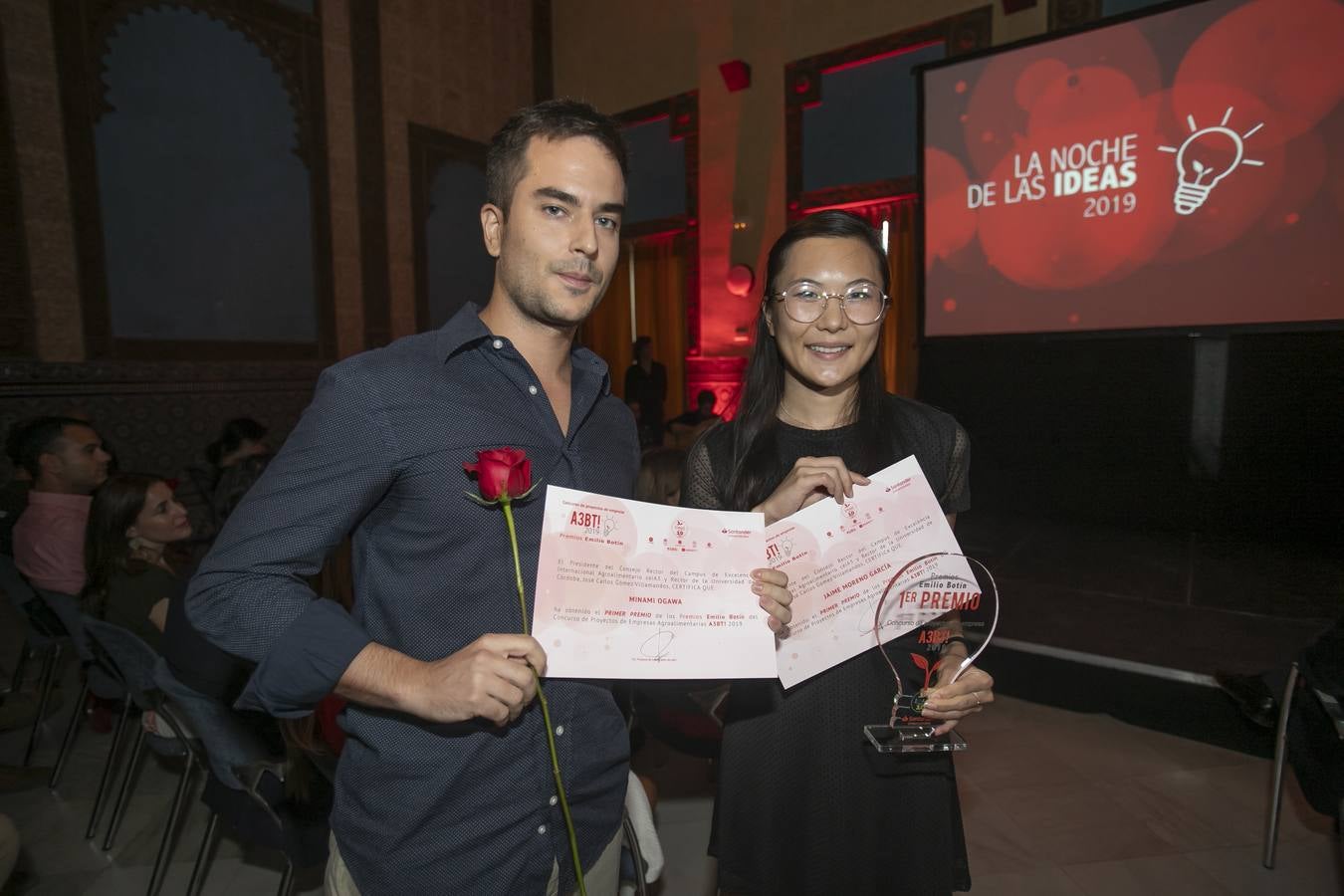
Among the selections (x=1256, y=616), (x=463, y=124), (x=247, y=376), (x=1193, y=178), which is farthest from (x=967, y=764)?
(x=463, y=124)

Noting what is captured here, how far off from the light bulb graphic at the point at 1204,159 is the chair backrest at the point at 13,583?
22.3 ft

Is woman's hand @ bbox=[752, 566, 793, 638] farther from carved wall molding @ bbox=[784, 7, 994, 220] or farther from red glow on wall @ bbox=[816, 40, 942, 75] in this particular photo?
red glow on wall @ bbox=[816, 40, 942, 75]

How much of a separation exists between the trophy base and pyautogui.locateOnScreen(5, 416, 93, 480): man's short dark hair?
147 inches

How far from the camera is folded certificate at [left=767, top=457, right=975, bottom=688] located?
3.54 ft

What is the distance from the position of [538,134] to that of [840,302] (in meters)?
0.57

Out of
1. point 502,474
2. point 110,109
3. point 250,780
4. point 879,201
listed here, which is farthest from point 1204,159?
Answer: point 110,109

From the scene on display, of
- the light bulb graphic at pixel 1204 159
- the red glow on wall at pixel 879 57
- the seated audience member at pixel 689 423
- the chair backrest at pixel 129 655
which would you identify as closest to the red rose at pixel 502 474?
the chair backrest at pixel 129 655

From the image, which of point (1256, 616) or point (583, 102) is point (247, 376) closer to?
point (583, 102)

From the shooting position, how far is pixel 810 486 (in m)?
1.09

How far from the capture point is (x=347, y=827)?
103 centimetres

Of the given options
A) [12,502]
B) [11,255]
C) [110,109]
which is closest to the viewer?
[12,502]

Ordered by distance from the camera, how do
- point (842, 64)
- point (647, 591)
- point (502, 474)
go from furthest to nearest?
point (842, 64) < point (647, 591) < point (502, 474)

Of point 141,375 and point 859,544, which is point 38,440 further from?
point 859,544

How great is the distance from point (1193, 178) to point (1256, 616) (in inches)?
114
